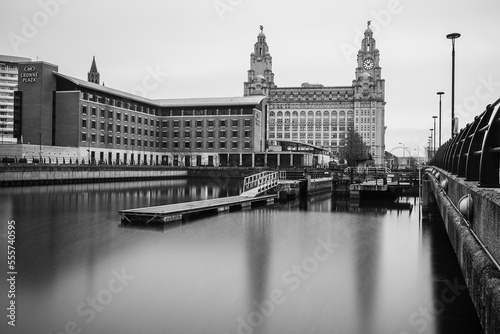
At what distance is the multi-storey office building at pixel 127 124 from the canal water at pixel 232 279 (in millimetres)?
53724

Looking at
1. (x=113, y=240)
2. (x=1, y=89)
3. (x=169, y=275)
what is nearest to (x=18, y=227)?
(x=113, y=240)

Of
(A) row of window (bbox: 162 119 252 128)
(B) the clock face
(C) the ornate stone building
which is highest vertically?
(B) the clock face

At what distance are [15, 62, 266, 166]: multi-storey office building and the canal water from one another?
2115 inches

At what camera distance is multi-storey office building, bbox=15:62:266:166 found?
3051 inches

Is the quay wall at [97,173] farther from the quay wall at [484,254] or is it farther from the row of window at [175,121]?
the quay wall at [484,254]

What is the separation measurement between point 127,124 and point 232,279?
8569cm

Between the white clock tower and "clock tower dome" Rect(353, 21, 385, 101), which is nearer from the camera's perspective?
the white clock tower

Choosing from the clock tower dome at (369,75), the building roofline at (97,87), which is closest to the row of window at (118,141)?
the building roofline at (97,87)

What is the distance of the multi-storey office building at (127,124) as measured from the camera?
7750cm

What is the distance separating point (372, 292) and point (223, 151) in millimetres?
91246

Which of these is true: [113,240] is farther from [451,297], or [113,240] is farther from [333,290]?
[451,297]

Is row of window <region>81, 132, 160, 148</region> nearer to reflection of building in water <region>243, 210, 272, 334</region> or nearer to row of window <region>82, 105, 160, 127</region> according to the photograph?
row of window <region>82, 105, 160, 127</region>

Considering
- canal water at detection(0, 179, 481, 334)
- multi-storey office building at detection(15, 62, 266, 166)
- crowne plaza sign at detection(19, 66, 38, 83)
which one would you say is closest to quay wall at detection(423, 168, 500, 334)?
canal water at detection(0, 179, 481, 334)

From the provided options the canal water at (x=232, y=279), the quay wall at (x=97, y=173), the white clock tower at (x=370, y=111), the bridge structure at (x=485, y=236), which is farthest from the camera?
the white clock tower at (x=370, y=111)
